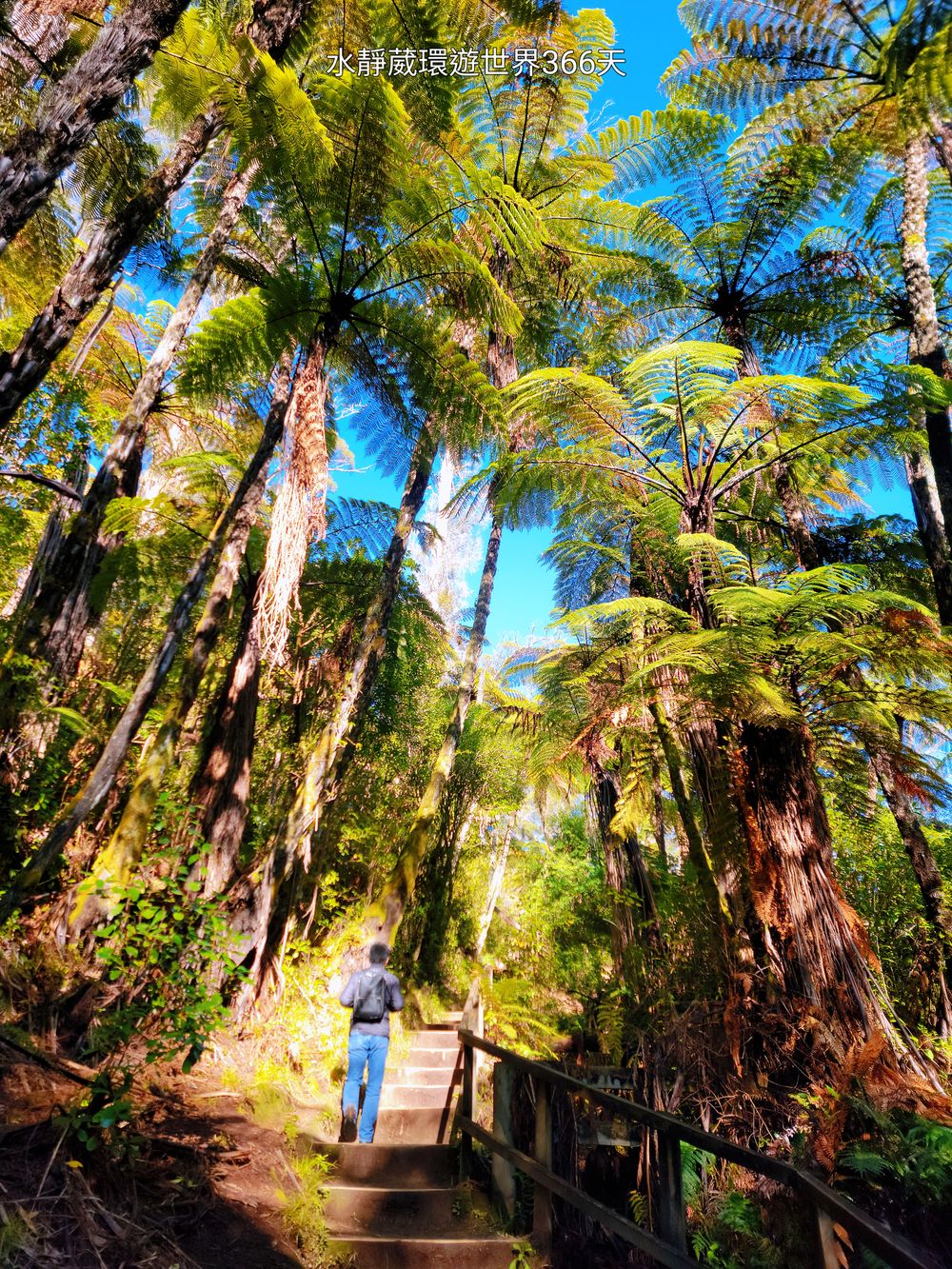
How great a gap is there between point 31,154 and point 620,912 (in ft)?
28.6

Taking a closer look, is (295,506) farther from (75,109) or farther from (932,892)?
(932,892)

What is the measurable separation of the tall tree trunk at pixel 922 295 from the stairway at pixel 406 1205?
5.30 m

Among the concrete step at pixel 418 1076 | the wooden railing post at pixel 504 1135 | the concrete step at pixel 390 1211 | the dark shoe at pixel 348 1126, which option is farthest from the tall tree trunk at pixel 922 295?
the concrete step at pixel 418 1076

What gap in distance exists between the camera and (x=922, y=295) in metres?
4.42

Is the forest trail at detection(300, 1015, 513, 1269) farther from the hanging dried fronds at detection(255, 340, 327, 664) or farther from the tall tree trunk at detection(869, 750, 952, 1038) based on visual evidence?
the tall tree trunk at detection(869, 750, 952, 1038)

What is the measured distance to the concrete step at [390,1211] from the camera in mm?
3412

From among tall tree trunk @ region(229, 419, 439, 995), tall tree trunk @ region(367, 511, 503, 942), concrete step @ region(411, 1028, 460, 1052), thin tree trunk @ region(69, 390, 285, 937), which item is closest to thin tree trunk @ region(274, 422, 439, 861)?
tall tree trunk @ region(229, 419, 439, 995)

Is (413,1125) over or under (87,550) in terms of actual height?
under

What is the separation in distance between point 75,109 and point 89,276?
2.09 feet

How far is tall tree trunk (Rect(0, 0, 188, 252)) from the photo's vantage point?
2.37m

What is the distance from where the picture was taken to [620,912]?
784 cm

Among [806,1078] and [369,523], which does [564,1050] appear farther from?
[369,523]

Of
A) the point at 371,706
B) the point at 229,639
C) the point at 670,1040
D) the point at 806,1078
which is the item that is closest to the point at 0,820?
the point at 229,639

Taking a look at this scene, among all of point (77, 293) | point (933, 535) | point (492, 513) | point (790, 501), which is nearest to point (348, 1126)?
point (492, 513)
